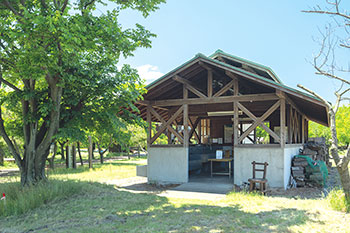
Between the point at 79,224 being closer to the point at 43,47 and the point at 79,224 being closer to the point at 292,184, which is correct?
the point at 43,47

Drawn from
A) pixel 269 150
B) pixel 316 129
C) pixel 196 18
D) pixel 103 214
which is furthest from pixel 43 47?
pixel 316 129

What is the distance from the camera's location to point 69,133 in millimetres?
8703

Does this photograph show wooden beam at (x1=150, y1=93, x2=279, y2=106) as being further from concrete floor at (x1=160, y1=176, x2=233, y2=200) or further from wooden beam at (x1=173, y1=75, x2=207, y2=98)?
concrete floor at (x1=160, y1=176, x2=233, y2=200)

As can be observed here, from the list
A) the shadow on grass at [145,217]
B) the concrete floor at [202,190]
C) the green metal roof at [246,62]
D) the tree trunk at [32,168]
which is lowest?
the concrete floor at [202,190]

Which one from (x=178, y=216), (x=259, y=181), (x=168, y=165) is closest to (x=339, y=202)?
(x=259, y=181)

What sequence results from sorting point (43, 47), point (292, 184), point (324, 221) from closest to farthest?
point (324, 221) < point (43, 47) < point (292, 184)

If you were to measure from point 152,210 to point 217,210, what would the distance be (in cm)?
160

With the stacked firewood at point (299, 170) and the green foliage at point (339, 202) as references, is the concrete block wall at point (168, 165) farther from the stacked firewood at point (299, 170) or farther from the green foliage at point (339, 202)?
the green foliage at point (339, 202)

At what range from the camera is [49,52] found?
8.33m

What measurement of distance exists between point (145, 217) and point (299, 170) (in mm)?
7101

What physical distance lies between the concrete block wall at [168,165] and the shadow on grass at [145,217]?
333cm

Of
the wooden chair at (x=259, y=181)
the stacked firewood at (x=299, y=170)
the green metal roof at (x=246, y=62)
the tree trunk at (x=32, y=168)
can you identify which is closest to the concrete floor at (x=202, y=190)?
the wooden chair at (x=259, y=181)

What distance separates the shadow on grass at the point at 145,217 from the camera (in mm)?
5812

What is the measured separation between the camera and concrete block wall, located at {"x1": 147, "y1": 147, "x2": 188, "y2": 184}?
38.2 ft
